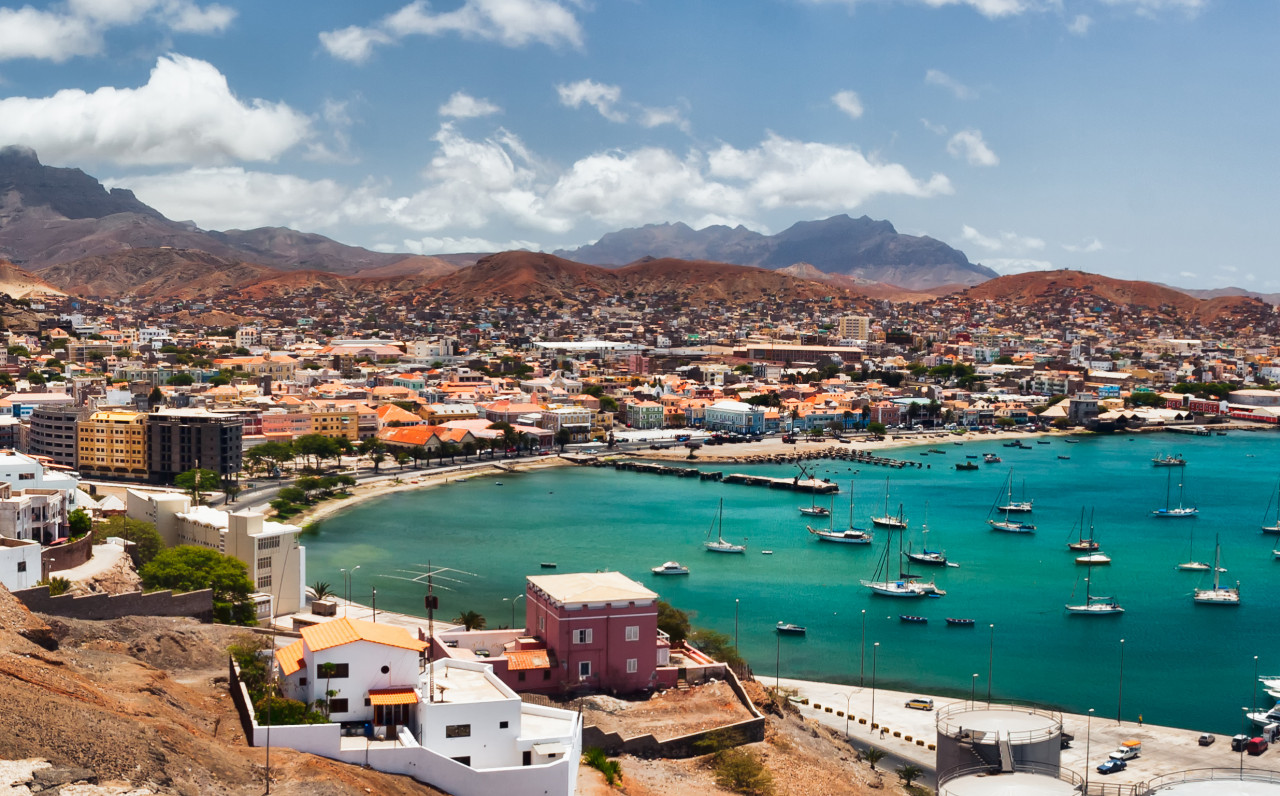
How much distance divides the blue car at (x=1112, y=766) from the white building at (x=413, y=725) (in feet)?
18.8

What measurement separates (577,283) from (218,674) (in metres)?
99.5

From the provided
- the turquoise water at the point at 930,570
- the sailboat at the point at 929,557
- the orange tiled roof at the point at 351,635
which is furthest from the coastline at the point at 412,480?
the orange tiled roof at the point at 351,635

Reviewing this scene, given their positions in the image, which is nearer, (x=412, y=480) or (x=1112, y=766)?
(x=1112, y=766)

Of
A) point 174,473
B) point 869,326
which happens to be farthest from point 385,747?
point 869,326

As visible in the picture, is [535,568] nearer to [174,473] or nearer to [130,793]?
[174,473]

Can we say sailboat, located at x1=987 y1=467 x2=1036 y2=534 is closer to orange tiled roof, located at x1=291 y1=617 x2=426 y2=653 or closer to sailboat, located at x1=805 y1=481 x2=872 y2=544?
sailboat, located at x1=805 y1=481 x2=872 y2=544

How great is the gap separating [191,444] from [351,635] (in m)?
19.0

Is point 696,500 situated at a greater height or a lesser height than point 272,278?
lesser

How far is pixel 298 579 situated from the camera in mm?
15594

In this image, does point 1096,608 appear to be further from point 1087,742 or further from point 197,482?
point 197,482

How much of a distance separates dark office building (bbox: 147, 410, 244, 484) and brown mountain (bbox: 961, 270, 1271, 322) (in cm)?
9286

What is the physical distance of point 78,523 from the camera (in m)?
15.3

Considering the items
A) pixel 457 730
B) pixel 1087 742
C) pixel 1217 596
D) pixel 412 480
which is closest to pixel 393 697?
pixel 457 730

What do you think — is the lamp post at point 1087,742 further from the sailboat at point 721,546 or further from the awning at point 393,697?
the sailboat at point 721,546
